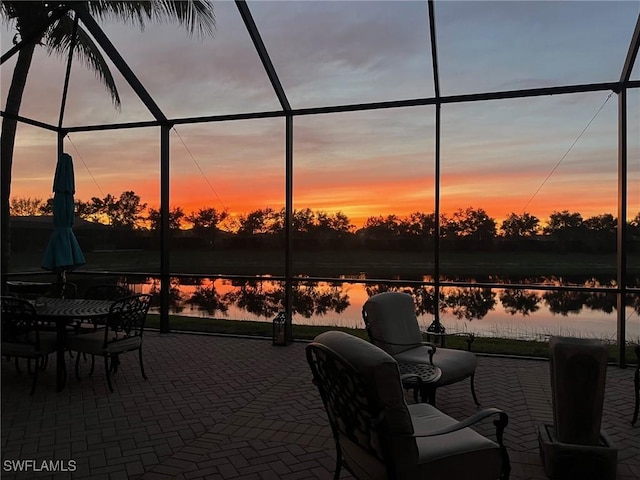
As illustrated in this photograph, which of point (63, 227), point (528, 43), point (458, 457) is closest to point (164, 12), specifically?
point (63, 227)

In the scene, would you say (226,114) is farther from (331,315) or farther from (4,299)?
(331,315)

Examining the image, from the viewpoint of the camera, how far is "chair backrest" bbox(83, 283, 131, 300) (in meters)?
5.70

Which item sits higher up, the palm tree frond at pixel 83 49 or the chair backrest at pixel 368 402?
the palm tree frond at pixel 83 49

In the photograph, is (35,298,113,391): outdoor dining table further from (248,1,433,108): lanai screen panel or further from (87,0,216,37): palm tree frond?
(87,0,216,37): palm tree frond

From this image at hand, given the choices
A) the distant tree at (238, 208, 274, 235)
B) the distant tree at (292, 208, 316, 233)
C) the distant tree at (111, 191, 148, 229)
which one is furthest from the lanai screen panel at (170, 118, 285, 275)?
the distant tree at (111, 191, 148, 229)

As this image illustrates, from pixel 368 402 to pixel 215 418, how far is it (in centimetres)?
205

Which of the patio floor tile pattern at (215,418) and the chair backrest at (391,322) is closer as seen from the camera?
the patio floor tile pattern at (215,418)

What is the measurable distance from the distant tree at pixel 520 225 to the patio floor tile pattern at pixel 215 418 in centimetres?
344

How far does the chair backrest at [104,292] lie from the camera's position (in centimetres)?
570

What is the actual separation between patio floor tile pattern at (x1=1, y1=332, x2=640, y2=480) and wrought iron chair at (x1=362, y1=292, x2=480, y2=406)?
0.39m

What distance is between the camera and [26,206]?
7.38 m

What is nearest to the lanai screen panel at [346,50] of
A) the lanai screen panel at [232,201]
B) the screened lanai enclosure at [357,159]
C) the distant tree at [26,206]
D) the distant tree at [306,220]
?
the screened lanai enclosure at [357,159]

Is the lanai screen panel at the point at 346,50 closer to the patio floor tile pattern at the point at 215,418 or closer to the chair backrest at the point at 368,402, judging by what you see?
the patio floor tile pattern at the point at 215,418

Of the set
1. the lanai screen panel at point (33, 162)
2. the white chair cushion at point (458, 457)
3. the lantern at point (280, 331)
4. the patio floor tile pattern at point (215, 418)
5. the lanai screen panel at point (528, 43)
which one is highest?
the lanai screen panel at point (528, 43)
